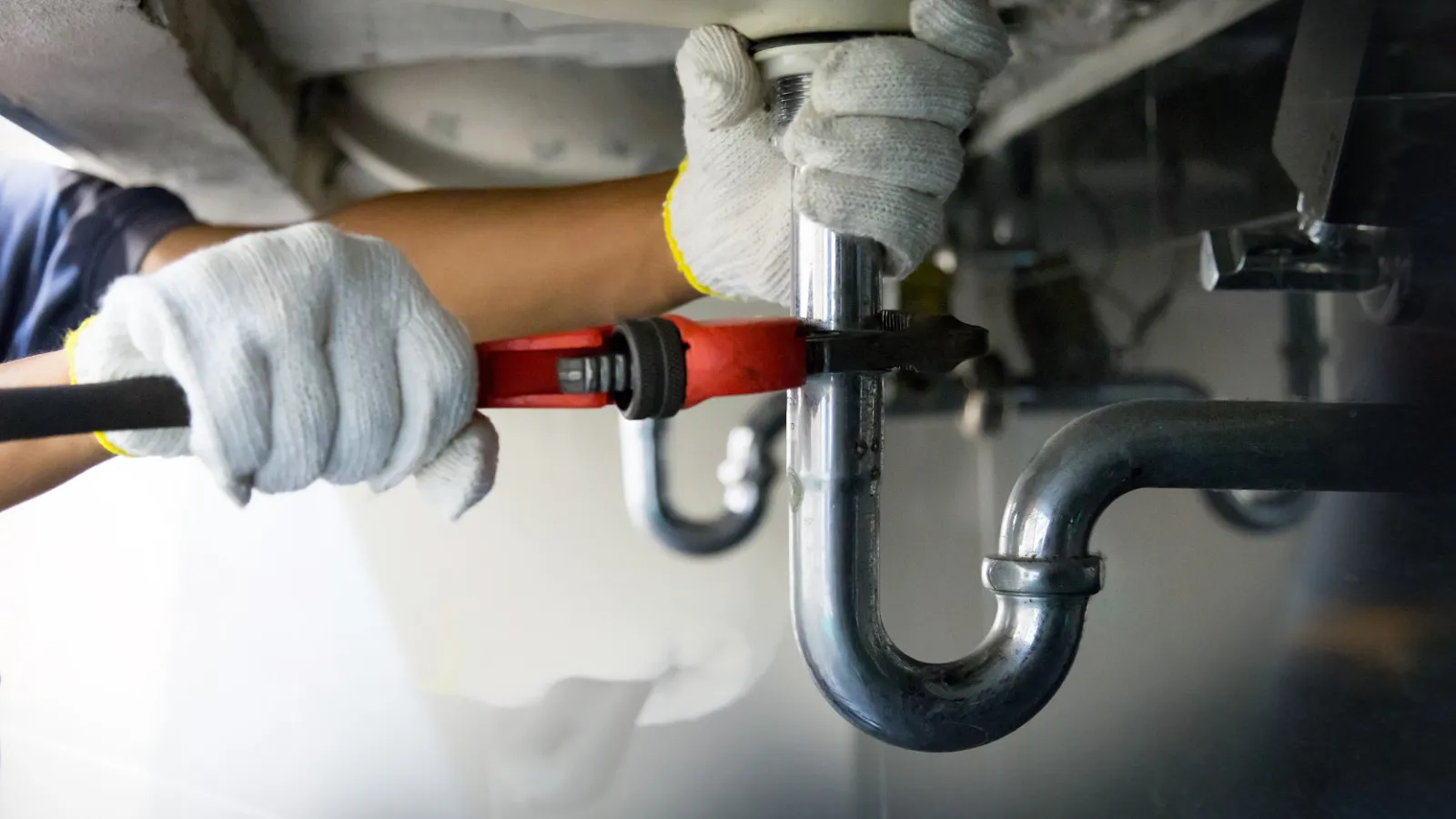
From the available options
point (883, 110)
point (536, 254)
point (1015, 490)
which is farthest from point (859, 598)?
point (536, 254)

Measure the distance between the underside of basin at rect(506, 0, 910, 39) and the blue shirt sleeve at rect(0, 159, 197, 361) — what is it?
0.35 meters

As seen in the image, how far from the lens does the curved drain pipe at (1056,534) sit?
1.00ft

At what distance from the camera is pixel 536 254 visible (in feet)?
1.95

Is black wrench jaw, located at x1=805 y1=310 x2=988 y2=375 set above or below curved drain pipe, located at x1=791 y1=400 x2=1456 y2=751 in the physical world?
above

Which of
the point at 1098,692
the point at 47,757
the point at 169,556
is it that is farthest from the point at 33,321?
the point at 1098,692

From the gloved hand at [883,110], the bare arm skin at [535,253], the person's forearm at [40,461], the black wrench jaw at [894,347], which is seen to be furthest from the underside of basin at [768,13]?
the person's forearm at [40,461]

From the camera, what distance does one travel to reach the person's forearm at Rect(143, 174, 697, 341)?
0.59 metres

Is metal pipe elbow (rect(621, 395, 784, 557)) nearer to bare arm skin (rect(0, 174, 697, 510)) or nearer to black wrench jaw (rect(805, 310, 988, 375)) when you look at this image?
bare arm skin (rect(0, 174, 697, 510))

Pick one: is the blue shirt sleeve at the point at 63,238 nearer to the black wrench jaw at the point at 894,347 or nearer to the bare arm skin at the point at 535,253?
the bare arm skin at the point at 535,253

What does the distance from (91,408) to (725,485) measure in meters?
0.52

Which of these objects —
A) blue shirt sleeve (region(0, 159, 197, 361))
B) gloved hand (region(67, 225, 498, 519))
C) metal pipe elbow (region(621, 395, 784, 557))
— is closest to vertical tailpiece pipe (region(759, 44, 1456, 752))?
gloved hand (region(67, 225, 498, 519))

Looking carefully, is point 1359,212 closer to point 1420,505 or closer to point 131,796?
point 1420,505

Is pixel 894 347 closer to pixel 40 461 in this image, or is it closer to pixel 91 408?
pixel 91 408

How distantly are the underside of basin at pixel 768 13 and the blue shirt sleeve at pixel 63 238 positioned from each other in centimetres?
35
